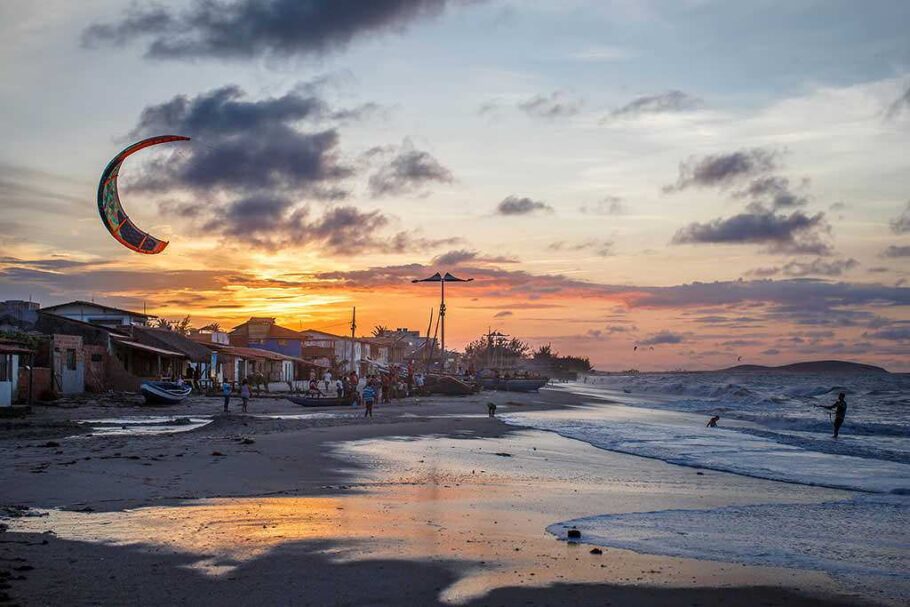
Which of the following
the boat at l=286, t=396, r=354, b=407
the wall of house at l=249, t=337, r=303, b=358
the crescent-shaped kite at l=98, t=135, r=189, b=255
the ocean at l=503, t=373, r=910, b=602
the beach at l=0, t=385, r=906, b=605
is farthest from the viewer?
the wall of house at l=249, t=337, r=303, b=358

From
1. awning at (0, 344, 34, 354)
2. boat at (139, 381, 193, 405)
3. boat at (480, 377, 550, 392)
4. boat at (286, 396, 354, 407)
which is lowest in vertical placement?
boat at (480, 377, 550, 392)

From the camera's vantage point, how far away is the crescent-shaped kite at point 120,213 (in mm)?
24922

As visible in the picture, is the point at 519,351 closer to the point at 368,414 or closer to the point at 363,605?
the point at 368,414

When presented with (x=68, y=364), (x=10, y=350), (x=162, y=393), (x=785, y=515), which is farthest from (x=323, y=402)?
(x=785, y=515)

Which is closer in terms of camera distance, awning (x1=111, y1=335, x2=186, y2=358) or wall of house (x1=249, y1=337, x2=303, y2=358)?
awning (x1=111, y1=335, x2=186, y2=358)

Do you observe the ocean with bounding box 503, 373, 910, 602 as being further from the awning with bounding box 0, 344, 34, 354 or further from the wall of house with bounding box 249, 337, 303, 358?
the wall of house with bounding box 249, 337, 303, 358

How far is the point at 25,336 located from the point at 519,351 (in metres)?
121

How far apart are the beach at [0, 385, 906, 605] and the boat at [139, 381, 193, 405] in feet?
53.8

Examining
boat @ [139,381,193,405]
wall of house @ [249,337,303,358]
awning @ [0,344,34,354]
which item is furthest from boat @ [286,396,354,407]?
wall of house @ [249,337,303,358]

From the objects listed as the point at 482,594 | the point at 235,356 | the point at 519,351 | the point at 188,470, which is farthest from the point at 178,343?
the point at 519,351

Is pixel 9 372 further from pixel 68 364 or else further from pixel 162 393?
pixel 68 364

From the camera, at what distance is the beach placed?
705 cm

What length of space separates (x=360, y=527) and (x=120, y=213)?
19.8m

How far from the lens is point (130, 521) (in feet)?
30.9
